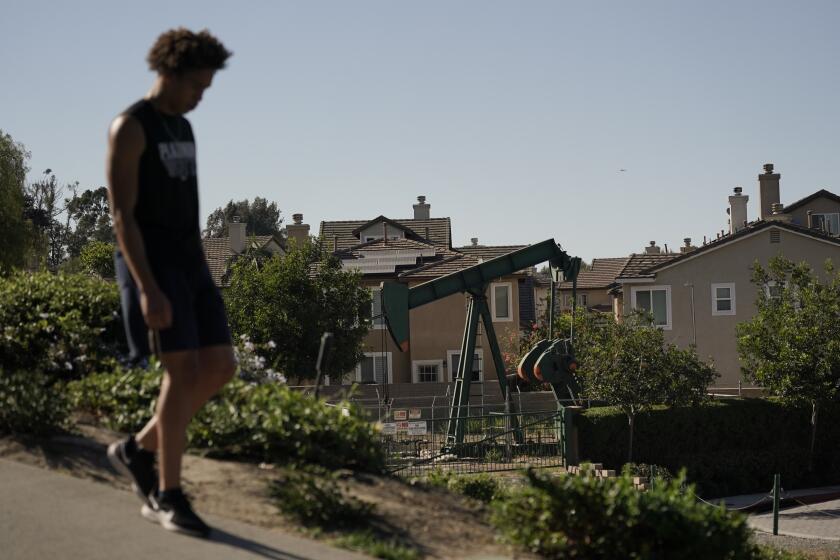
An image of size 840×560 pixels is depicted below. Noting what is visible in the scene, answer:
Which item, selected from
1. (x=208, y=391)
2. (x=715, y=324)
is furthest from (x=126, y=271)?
(x=715, y=324)

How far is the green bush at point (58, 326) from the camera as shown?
873 centimetres

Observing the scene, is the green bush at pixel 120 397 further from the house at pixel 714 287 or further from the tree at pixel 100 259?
the tree at pixel 100 259

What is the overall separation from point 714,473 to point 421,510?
91.6 feet

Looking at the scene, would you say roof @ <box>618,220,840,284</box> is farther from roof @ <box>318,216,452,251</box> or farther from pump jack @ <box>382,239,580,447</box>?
pump jack @ <box>382,239,580,447</box>

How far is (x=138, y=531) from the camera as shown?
17.7 feet

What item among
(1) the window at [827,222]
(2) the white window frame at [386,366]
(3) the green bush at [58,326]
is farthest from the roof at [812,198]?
(3) the green bush at [58,326]

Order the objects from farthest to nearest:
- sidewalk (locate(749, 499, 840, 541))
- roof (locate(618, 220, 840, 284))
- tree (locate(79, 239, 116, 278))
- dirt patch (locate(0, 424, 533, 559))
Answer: tree (locate(79, 239, 116, 278)) → roof (locate(618, 220, 840, 284)) → sidewalk (locate(749, 499, 840, 541)) → dirt patch (locate(0, 424, 533, 559))

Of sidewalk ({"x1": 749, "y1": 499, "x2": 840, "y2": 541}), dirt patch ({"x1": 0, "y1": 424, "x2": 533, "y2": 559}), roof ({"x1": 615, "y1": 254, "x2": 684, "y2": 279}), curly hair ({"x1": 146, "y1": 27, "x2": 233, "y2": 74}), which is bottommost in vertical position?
sidewalk ({"x1": 749, "y1": 499, "x2": 840, "y2": 541})

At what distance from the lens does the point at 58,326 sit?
8.94 meters

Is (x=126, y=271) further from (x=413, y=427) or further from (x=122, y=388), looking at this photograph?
(x=413, y=427)

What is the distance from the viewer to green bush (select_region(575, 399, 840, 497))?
105 ft

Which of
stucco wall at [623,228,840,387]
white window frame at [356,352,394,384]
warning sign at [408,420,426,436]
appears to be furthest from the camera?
white window frame at [356,352,394,384]

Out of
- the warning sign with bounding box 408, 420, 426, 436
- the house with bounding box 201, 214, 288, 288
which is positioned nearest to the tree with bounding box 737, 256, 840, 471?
the warning sign with bounding box 408, 420, 426, 436

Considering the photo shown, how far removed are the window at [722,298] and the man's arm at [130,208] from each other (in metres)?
44.3
